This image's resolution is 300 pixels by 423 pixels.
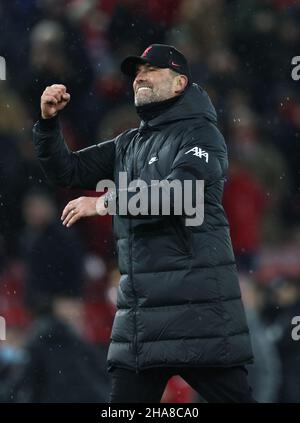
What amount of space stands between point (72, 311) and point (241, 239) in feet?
3.08

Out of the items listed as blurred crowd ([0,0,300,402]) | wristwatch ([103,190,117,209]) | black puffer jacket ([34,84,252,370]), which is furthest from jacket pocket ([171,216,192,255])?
blurred crowd ([0,0,300,402])

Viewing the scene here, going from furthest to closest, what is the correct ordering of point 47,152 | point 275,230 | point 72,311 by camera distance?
point 275,230 < point 72,311 < point 47,152

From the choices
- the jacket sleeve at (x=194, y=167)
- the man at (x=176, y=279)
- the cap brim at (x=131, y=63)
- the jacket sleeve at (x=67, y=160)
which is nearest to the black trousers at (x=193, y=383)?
the man at (x=176, y=279)

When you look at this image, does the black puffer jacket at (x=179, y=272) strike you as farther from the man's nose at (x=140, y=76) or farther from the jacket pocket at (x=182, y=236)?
the man's nose at (x=140, y=76)

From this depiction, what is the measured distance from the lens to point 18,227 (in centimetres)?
464

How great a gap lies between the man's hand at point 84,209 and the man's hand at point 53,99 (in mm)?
364

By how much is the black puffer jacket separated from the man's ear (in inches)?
2.0

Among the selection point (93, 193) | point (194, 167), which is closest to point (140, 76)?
point (194, 167)

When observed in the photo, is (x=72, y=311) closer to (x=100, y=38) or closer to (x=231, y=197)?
(x=231, y=197)

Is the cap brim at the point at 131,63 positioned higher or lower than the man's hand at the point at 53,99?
higher

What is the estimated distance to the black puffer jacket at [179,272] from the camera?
268 centimetres

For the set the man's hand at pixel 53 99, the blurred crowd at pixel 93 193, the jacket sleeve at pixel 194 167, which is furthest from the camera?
the blurred crowd at pixel 93 193

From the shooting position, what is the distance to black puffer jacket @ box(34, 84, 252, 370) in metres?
2.68
